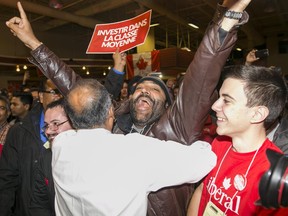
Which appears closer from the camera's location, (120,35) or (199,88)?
(199,88)

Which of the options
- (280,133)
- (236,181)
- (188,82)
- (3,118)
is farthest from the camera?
(3,118)

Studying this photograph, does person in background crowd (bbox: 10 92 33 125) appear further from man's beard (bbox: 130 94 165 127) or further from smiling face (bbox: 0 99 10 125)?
man's beard (bbox: 130 94 165 127)

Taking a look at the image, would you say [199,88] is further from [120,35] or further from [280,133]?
[120,35]

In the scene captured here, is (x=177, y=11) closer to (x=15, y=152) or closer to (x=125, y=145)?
(x=15, y=152)

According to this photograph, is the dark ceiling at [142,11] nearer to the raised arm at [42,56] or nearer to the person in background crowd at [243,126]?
the raised arm at [42,56]

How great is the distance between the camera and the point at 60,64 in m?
1.85

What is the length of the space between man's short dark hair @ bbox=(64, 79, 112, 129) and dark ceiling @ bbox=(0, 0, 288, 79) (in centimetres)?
546

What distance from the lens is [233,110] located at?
117 centimetres

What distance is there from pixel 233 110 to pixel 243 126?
0.09 m

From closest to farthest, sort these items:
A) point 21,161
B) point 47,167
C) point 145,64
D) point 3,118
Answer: point 47,167 < point 21,161 < point 3,118 < point 145,64

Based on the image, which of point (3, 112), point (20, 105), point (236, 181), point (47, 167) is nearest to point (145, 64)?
point (20, 105)

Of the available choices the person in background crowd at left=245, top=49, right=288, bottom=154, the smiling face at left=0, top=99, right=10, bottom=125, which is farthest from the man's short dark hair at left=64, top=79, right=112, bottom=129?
the smiling face at left=0, top=99, right=10, bottom=125

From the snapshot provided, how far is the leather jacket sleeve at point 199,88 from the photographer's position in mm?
1171

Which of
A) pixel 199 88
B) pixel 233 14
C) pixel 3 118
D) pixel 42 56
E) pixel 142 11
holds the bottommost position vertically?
pixel 3 118
